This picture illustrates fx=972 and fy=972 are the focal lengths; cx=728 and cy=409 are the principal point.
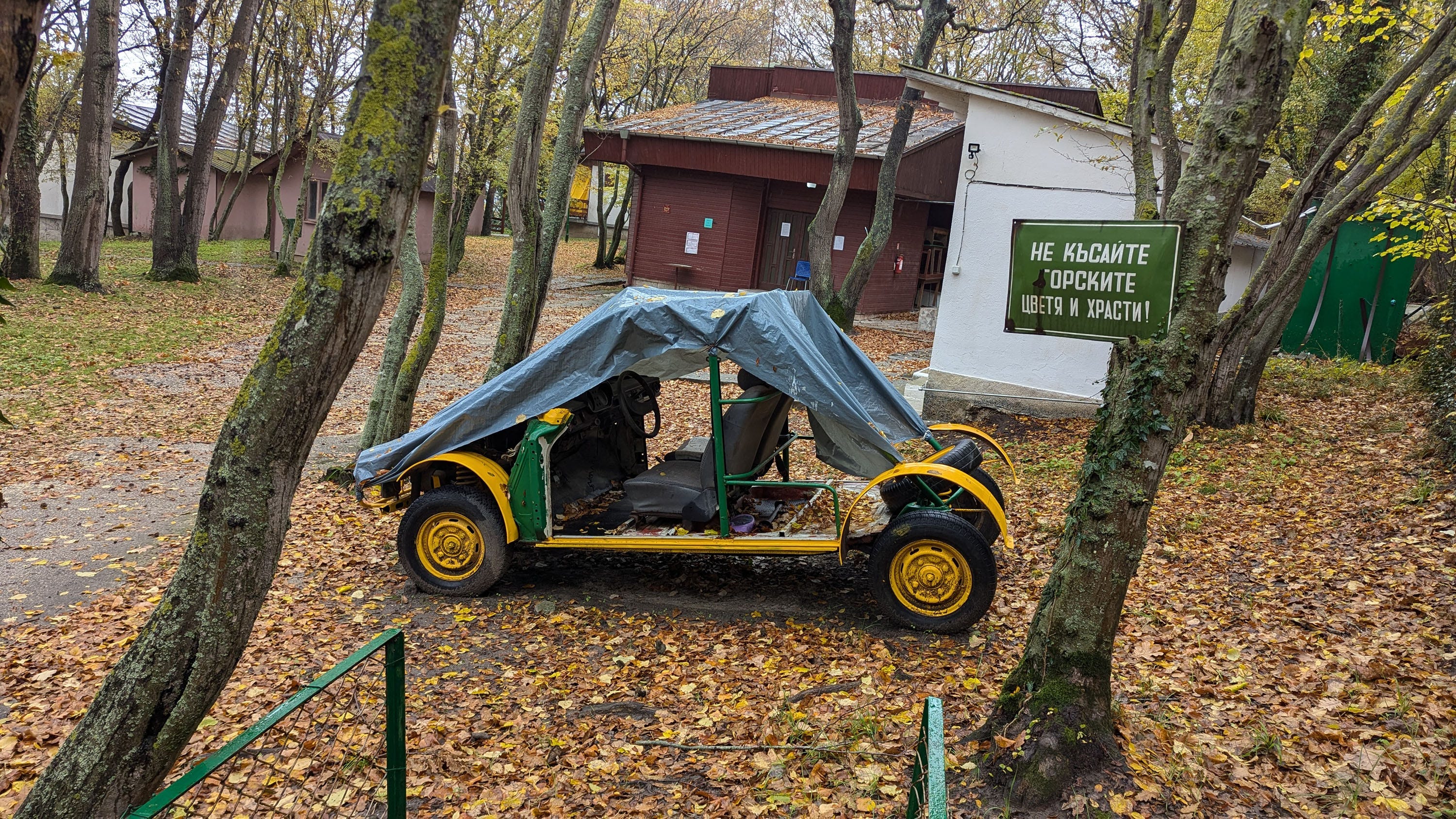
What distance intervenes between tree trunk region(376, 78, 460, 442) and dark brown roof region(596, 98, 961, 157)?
13540 mm

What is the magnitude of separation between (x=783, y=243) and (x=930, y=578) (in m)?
19.9

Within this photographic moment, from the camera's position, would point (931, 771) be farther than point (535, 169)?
No

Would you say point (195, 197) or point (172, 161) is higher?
point (172, 161)

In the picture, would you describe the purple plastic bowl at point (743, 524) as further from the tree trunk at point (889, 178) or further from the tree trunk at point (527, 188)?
the tree trunk at point (889, 178)

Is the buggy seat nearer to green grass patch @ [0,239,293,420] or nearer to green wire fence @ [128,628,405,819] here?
green wire fence @ [128,628,405,819]

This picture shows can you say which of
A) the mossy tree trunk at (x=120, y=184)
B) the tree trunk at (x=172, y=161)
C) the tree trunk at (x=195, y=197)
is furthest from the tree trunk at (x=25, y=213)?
the mossy tree trunk at (x=120, y=184)

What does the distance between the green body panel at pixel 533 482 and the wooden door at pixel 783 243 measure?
18822mm

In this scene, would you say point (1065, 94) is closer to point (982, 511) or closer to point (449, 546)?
point (982, 511)

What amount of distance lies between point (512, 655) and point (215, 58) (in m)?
27.5

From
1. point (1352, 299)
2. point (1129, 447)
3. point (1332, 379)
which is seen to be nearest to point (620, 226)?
point (1352, 299)

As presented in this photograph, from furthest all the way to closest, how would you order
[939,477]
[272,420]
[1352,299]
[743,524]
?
[1352,299]
[743,524]
[939,477]
[272,420]

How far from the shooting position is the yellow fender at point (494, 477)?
651cm

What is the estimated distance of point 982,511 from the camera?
A: 6367mm

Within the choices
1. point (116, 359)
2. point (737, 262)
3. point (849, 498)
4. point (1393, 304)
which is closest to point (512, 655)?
point (849, 498)
